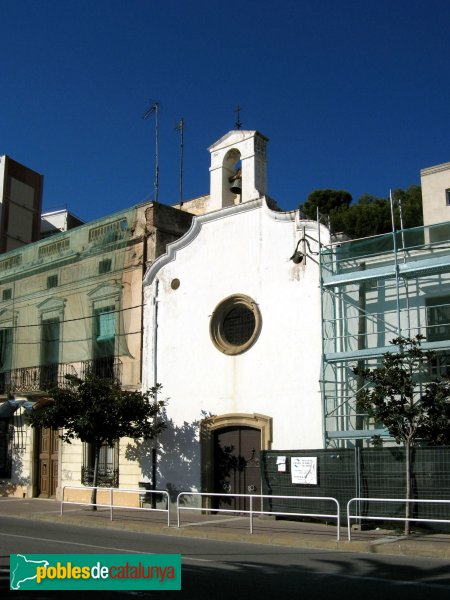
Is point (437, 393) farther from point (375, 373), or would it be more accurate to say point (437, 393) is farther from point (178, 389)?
point (178, 389)

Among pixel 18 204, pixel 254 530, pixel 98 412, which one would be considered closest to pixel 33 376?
pixel 98 412

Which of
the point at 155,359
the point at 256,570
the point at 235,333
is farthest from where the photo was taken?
the point at 155,359

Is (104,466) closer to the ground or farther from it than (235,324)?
closer to the ground

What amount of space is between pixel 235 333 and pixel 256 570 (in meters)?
10.0

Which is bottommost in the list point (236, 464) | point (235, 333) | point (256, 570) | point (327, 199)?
point (256, 570)

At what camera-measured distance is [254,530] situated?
14.3 meters

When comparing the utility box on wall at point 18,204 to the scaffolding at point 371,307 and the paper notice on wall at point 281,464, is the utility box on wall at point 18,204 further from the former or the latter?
the paper notice on wall at point 281,464

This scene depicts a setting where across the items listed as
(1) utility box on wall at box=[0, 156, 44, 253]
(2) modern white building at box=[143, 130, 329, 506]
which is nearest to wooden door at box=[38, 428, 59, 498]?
(2) modern white building at box=[143, 130, 329, 506]

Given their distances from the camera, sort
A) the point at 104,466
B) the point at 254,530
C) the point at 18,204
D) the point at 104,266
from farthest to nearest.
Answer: the point at 18,204, the point at 104,266, the point at 104,466, the point at 254,530

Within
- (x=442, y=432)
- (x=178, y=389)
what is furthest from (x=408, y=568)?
(x=178, y=389)

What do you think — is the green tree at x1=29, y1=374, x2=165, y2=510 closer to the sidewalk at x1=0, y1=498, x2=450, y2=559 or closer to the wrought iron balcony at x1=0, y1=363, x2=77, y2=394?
the sidewalk at x1=0, y1=498, x2=450, y2=559

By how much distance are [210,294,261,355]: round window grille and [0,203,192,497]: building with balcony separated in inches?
121

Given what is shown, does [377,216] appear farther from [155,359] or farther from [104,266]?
[155,359]

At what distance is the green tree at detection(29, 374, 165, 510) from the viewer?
1897 centimetres
